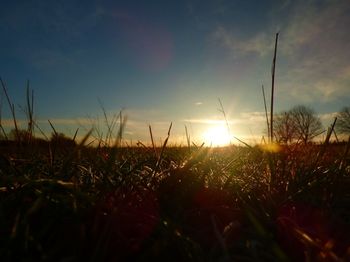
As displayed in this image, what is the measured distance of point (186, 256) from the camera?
1338 millimetres

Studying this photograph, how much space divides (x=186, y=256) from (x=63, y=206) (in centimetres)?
58

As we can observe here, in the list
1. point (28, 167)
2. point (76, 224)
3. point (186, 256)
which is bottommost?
point (186, 256)

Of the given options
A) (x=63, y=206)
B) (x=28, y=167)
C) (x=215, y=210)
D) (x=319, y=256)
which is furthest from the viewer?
(x=28, y=167)

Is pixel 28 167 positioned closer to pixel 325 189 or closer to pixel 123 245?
pixel 123 245

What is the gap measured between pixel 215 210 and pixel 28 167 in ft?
4.89

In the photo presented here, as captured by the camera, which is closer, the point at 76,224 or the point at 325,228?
the point at 76,224

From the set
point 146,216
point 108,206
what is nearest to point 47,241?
point 108,206

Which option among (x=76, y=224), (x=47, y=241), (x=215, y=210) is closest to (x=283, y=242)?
(x=215, y=210)

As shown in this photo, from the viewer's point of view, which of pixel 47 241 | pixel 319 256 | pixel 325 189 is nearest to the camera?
pixel 319 256

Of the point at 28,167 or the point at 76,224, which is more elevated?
the point at 28,167

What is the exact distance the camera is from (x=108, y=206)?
156cm

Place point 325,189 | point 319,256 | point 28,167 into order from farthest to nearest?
point 28,167
point 325,189
point 319,256

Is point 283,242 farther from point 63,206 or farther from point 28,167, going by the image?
point 28,167

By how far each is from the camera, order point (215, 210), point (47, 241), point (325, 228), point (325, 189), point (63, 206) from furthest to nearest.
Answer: point (325, 189) → point (215, 210) → point (325, 228) → point (63, 206) → point (47, 241)
